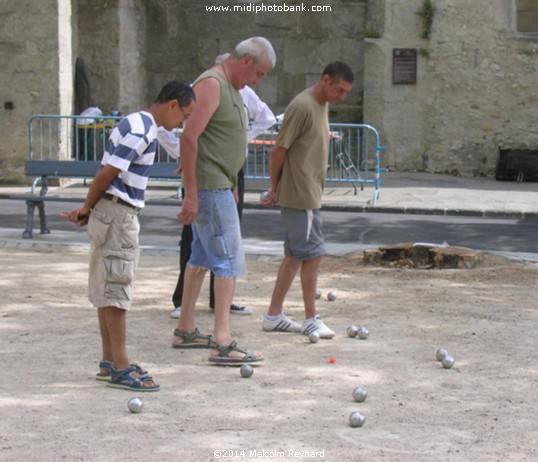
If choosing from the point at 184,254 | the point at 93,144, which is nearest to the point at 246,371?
the point at 184,254

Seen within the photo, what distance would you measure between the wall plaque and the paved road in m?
4.94

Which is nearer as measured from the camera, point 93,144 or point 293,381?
point 293,381

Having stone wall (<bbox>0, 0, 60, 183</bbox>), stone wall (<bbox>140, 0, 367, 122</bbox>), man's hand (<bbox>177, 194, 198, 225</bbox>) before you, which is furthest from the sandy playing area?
stone wall (<bbox>140, 0, 367, 122</bbox>)

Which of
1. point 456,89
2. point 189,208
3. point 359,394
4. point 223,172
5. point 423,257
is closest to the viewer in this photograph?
point 359,394

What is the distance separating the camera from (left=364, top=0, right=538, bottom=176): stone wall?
1966 centimetres

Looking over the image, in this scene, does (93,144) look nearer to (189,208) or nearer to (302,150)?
(302,150)

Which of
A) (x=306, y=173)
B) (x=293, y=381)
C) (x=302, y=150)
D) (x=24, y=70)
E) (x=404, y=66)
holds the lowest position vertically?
(x=293, y=381)

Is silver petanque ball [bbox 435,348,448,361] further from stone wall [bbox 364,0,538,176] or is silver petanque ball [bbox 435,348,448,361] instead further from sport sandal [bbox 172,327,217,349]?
stone wall [bbox 364,0,538,176]

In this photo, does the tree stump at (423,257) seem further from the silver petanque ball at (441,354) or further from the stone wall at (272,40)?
the stone wall at (272,40)

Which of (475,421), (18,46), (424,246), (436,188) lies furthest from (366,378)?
(18,46)

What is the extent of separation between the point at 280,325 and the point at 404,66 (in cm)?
1282

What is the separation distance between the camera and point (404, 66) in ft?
65.7

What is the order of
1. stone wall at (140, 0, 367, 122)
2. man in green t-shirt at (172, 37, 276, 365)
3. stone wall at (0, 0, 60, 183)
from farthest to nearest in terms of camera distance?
stone wall at (140, 0, 367, 122)
stone wall at (0, 0, 60, 183)
man in green t-shirt at (172, 37, 276, 365)

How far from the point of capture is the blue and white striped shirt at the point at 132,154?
239 inches
